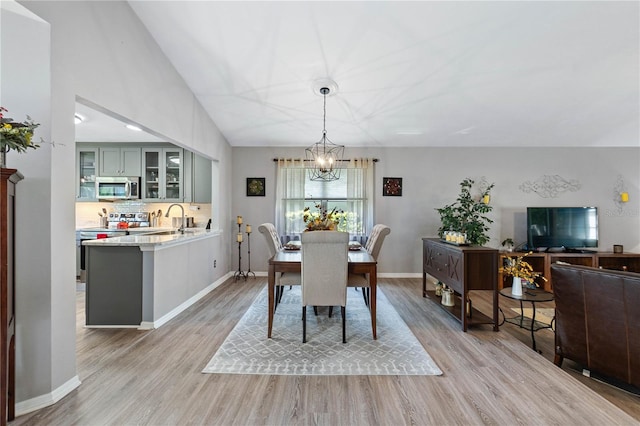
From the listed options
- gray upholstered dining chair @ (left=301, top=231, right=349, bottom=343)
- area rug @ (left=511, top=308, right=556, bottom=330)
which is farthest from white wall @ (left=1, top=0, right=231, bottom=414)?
area rug @ (left=511, top=308, right=556, bottom=330)

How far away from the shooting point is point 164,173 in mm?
4832

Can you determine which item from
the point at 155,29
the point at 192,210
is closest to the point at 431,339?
the point at 155,29

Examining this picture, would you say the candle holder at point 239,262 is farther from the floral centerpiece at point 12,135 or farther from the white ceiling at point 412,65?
the floral centerpiece at point 12,135

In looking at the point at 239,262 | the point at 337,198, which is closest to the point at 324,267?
the point at 337,198

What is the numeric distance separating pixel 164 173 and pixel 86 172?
4.56 ft

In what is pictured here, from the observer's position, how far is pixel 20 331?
5.53 feet

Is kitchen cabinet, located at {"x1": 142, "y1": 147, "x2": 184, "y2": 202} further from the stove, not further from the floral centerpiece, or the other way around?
the floral centerpiece

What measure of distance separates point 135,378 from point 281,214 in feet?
10.7

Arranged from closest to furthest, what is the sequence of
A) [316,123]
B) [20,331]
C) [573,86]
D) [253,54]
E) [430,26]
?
[20,331] → [430,26] → [253,54] → [573,86] → [316,123]

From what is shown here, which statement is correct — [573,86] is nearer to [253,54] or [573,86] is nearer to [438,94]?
[438,94]

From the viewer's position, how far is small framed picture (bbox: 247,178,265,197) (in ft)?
16.7

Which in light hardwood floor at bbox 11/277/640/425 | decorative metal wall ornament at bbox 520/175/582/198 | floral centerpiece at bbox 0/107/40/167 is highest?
decorative metal wall ornament at bbox 520/175/582/198

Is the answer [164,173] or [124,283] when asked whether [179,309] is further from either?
[164,173]

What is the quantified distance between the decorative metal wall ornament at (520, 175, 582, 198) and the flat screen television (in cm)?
45
